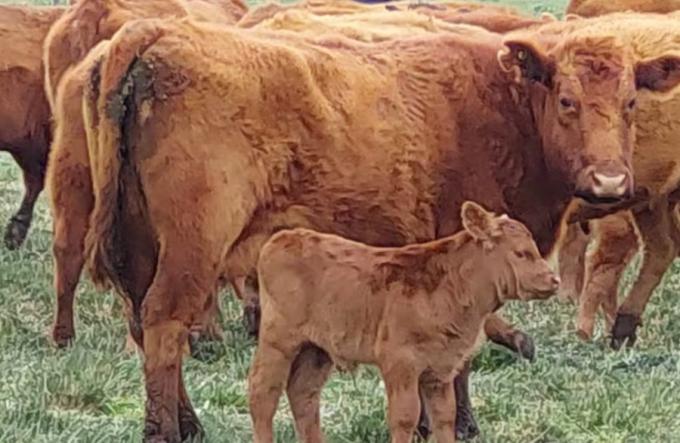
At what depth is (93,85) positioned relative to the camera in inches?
257

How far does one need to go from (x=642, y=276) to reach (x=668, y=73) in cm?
232

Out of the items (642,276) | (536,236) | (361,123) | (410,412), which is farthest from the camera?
(642,276)

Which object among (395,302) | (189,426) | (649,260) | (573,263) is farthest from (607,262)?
(395,302)

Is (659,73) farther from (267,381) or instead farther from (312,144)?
(267,381)

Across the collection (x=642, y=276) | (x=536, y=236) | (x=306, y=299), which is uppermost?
(x=306, y=299)

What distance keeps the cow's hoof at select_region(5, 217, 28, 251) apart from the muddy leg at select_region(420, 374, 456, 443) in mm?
6240

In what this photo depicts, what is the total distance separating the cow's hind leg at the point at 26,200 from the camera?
11.5 metres

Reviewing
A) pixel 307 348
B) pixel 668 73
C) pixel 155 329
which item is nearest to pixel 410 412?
pixel 307 348

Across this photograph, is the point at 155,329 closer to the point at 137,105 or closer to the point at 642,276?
the point at 137,105

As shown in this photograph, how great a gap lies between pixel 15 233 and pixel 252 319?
137 inches

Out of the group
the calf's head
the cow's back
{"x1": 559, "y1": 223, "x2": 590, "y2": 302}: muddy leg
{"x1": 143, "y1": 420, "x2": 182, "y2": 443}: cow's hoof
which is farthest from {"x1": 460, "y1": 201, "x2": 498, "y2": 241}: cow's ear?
the cow's back

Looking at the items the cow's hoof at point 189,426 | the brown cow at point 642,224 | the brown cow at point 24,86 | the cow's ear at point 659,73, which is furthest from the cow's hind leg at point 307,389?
the brown cow at point 24,86

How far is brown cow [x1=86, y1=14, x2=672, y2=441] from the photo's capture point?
6270 mm

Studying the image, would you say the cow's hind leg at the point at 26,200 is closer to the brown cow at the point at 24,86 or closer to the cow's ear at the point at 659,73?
the brown cow at the point at 24,86
